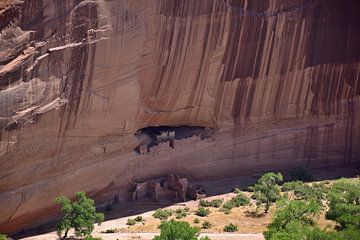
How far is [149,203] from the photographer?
835 inches

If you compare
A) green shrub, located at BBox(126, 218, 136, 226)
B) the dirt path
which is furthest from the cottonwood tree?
green shrub, located at BBox(126, 218, 136, 226)

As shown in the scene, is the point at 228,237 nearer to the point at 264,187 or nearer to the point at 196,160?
the point at 264,187

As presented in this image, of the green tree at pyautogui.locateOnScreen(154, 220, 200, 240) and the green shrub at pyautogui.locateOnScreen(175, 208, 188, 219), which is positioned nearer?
the green tree at pyautogui.locateOnScreen(154, 220, 200, 240)

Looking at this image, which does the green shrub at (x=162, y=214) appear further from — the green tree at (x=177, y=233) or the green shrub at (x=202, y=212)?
the green tree at (x=177, y=233)

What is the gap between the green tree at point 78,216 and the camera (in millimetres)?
18031

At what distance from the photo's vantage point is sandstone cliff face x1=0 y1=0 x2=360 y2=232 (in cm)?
1762

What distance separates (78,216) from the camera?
59.6ft

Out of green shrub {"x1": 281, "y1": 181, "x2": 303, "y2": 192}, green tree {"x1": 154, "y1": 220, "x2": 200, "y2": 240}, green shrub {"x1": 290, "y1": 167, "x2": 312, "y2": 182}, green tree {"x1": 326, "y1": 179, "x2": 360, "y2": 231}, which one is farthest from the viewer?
green shrub {"x1": 290, "y1": 167, "x2": 312, "y2": 182}

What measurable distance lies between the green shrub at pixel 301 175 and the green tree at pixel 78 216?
7845 millimetres

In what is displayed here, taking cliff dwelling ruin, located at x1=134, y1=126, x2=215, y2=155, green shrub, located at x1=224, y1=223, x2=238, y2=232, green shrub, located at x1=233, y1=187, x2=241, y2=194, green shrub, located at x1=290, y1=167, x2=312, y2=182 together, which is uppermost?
cliff dwelling ruin, located at x1=134, y1=126, x2=215, y2=155

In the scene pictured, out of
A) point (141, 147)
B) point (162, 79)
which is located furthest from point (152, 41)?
point (141, 147)

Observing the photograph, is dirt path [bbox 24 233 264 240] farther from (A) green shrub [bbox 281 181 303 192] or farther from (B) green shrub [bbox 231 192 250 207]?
(A) green shrub [bbox 281 181 303 192]

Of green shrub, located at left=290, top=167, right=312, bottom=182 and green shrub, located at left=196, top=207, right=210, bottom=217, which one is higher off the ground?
green shrub, located at left=290, top=167, right=312, bottom=182

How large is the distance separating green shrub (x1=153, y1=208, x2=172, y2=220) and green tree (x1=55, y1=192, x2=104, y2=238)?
2223 mm
